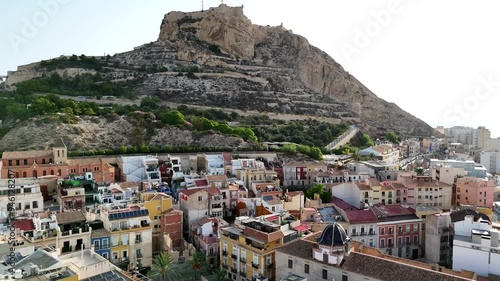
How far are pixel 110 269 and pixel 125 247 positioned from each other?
731 cm

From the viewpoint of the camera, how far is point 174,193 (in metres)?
33.0

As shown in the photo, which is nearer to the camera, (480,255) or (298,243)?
(298,243)

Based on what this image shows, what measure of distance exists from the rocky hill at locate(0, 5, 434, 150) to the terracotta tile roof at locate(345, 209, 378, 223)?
39.7m

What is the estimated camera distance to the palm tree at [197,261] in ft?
73.6

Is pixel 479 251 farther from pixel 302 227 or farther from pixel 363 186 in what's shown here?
pixel 363 186

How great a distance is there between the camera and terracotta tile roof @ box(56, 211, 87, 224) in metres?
21.8

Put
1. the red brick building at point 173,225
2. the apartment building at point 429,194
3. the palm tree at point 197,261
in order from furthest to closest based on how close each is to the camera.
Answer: the apartment building at point 429,194, the red brick building at point 173,225, the palm tree at point 197,261

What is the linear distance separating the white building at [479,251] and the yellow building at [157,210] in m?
15.7

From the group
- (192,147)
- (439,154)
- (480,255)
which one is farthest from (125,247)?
(439,154)

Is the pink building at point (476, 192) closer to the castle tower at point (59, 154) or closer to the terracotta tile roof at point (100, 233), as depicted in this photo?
the terracotta tile roof at point (100, 233)

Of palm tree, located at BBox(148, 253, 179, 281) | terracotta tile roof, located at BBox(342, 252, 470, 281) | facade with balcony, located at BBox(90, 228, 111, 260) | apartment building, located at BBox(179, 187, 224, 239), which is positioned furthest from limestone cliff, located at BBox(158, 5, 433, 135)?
terracotta tile roof, located at BBox(342, 252, 470, 281)

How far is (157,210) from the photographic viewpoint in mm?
26391

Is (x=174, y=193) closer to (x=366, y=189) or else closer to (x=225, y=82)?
(x=366, y=189)

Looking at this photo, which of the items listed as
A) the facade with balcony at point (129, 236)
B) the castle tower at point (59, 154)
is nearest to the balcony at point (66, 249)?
the facade with balcony at point (129, 236)
